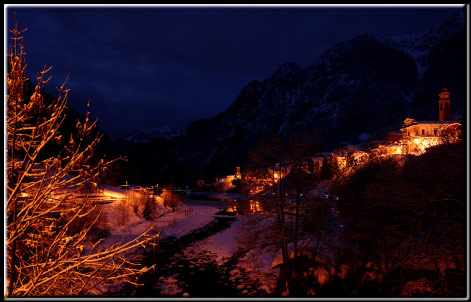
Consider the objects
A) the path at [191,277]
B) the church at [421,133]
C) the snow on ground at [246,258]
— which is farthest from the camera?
the church at [421,133]

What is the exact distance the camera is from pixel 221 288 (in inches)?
650

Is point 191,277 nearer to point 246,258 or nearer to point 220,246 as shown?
point 246,258

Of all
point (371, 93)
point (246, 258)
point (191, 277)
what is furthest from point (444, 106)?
point (371, 93)

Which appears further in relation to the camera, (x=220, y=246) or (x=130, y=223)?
(x=130, y=223)

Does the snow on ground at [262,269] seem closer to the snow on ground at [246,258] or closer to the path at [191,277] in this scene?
the snow on ground at [246,258]

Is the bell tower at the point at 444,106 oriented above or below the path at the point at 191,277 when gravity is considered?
above

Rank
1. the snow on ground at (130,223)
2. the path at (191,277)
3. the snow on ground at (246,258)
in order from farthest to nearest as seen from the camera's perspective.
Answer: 1. the snow on ground at (130,223)
2. the snow on ground at (246,258)
3. the path at (191,277)

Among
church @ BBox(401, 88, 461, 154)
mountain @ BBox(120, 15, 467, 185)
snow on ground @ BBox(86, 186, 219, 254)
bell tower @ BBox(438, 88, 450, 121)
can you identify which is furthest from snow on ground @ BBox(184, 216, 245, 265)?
mountain @ BBox(120, 15, 467, 185)

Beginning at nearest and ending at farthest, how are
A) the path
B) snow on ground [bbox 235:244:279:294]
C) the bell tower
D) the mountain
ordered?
the path, snow on ground [bbox 235:244:279:294], the bell tower, the mountain

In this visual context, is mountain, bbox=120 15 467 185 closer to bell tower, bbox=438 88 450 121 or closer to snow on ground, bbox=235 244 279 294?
bell tower, bbox=438 88 450 121

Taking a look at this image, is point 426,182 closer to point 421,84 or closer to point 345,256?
point 345,256

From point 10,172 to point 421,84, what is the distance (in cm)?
19410

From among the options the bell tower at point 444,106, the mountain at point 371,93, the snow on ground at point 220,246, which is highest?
the mountain at point 371,93

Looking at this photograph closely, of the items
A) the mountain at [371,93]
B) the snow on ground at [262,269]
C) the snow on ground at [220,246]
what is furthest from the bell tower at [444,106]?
the snow on ground at [262,269]
